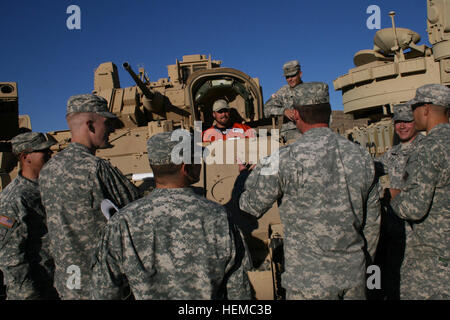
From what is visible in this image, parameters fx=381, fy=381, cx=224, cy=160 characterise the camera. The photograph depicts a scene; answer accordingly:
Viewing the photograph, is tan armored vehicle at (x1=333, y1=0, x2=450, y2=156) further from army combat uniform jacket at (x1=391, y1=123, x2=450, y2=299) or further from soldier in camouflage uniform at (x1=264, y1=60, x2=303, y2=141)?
army combat uniform jacket at (x1=391, y1=123, x2=450, y2=299)

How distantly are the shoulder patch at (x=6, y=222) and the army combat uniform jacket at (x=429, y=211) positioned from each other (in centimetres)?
315

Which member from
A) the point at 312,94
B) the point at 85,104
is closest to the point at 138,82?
the point at 85,104

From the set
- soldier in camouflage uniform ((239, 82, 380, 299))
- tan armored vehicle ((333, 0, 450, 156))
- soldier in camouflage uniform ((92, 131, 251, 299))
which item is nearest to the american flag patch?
soldier in camouflage uniform ((92, 131, 251, 299))

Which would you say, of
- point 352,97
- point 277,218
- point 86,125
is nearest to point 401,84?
point 352,97

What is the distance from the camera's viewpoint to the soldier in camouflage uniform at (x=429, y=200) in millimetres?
2873

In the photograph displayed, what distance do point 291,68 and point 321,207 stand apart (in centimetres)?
317

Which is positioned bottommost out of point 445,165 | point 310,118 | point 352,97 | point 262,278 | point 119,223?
point 262,278

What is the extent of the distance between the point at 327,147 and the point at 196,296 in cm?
125

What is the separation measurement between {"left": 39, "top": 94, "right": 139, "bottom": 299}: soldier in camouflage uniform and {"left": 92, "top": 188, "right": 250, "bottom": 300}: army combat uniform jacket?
0.67 meters

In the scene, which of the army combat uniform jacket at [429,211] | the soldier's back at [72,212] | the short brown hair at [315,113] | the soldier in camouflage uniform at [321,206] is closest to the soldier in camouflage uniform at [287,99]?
the army combat uniform jacket at [429,211]

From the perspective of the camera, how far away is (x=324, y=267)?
245 centimetres

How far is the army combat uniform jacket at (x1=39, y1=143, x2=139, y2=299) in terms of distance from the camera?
8.93ft

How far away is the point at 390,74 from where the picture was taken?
30.9 ft

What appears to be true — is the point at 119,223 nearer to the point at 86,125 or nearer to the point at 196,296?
the point at 196,296
